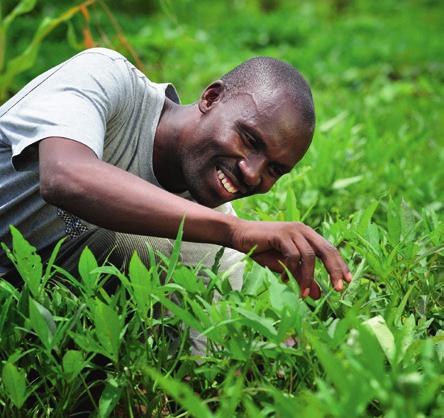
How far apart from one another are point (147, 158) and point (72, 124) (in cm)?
54

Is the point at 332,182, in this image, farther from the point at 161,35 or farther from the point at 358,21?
the point at 358,21

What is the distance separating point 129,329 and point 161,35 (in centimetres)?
557

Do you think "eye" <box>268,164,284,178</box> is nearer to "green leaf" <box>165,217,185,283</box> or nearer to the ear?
the ear

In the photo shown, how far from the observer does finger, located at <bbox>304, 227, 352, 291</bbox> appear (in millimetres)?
1668

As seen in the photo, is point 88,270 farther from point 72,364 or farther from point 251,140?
point 251,140

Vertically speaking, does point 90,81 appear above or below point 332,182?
above

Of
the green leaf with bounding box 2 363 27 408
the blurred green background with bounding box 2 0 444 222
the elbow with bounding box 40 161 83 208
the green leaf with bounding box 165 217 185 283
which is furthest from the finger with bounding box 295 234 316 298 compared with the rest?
the blurred green background with bounding box 2 0 444 222

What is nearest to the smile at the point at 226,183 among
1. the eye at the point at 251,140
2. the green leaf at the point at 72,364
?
the eye at the point at 251,140

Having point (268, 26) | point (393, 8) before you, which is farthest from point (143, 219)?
point (393, 8)

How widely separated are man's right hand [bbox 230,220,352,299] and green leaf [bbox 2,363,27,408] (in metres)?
0.51

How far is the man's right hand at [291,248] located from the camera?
64.7 inches

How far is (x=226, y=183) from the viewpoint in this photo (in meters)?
2.12

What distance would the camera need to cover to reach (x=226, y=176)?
2117 mm

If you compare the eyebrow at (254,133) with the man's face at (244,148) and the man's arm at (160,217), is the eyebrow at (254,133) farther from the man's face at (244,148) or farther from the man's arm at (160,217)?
the man's arm at (160,217)
